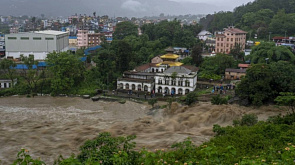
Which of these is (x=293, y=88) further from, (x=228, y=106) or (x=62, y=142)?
(x=62, y=142)

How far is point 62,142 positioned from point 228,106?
1240 centimetres

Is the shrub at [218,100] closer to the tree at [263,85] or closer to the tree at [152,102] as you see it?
the tree at [263,85]

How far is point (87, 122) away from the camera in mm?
20781

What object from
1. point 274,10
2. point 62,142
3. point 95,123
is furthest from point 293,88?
point 274,10

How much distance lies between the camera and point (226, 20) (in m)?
63.2

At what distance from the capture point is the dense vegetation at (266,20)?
47.2 m

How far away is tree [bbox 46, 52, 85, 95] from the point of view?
93.5ft

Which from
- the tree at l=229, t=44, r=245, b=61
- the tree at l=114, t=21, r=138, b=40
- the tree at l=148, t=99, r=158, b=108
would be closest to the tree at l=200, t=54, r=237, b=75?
the tree at l=229, t=44, r=245, b=61

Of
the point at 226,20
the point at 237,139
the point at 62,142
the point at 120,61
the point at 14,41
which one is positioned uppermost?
the point at 226,20

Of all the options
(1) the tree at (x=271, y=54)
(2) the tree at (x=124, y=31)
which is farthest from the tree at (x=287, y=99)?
(2) the tree at (x=124, y=31)

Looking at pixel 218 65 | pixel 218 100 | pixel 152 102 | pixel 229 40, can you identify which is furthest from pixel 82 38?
pixel 218 100

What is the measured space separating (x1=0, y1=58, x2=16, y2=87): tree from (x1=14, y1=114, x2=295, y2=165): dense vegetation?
60.9 ft

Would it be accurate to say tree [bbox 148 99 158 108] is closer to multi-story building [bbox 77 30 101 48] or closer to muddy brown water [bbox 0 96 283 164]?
muddy brown water [bbox 0 96 283 164]

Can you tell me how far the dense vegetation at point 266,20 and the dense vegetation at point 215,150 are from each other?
34.3 m
